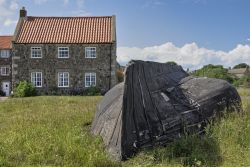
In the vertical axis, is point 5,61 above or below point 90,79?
above

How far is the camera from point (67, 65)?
3553cm

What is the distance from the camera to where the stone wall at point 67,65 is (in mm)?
35125

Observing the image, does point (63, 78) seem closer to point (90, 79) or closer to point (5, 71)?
point (90, 79)

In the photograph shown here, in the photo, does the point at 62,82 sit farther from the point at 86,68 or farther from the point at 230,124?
the point at 230,124

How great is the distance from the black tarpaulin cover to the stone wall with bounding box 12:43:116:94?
25834 mm

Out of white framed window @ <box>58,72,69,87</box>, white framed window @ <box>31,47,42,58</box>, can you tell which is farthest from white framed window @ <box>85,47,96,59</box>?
white framed window @ <box>31,47,42,58</box>

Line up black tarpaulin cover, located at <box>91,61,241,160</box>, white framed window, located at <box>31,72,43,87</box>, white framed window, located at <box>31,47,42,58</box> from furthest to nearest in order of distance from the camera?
white framed window, located at <box>31,72,43,87</box> < white framed window, located at <box>31,47,42,58</box> < black tarpaulin cover, located at <box>91,61,241,160</box>

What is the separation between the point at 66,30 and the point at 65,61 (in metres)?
3.48

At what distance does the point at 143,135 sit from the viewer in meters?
7.06

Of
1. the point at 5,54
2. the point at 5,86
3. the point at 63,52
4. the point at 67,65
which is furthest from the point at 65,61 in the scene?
the point at 5,54

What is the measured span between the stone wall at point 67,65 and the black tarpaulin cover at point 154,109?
84.8 feet

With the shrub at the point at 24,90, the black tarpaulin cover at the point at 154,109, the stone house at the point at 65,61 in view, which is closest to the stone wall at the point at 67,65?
the stone house at the point at 65,61

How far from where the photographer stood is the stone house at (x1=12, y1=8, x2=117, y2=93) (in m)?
35.1

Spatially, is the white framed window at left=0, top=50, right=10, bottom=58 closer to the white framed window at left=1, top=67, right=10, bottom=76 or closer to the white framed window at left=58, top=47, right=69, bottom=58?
the white framed window at left=1, top=67, right=10, bottom=76
